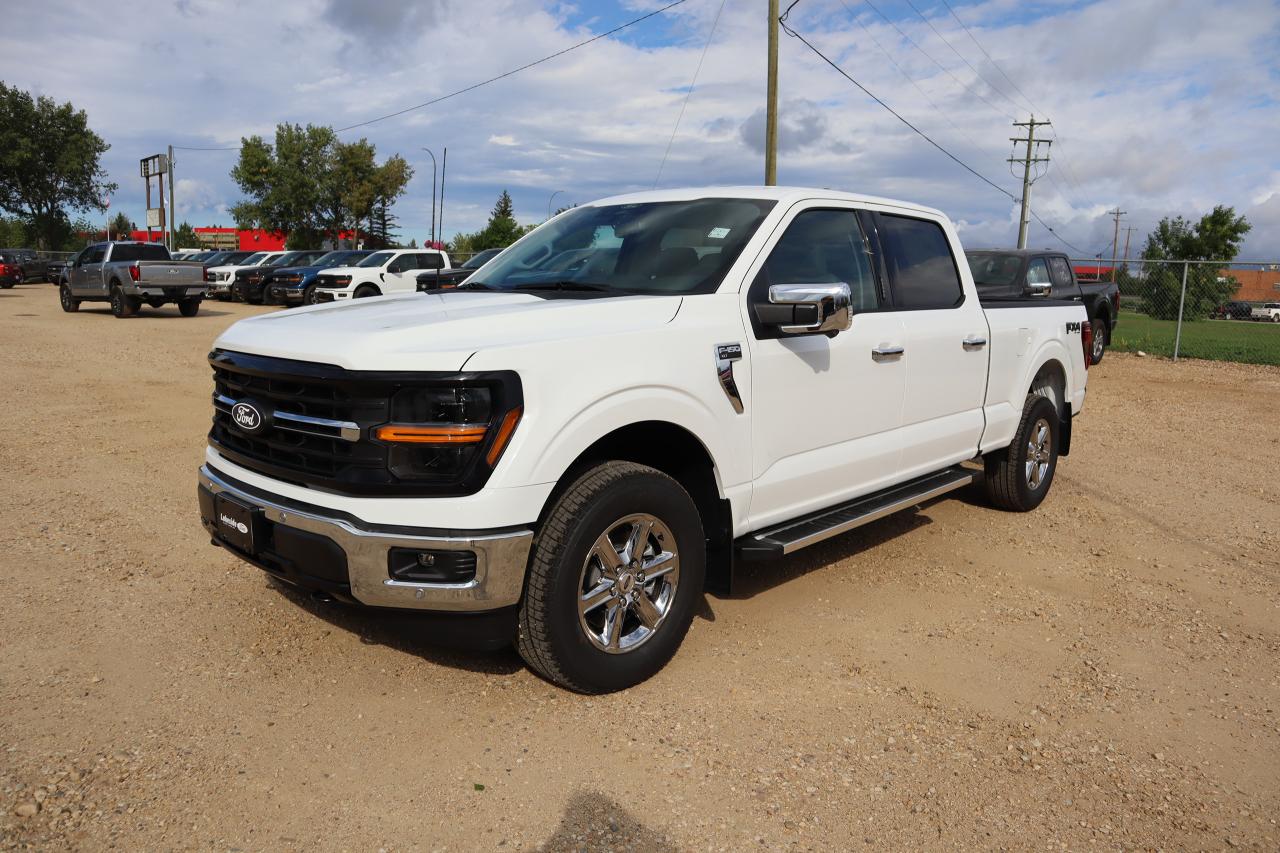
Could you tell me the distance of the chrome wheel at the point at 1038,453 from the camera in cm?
628

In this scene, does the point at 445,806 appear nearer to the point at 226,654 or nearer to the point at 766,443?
the point at 226,654

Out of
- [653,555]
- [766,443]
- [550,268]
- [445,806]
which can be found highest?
[550,268]

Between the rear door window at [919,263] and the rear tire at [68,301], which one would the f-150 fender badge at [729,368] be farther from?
the rear tire at [68,301]

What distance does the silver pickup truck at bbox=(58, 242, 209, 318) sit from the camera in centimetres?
2145

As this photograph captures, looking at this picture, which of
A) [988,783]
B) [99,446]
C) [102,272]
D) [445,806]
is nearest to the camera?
[445,806]

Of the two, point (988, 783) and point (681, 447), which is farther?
point (681, 447)

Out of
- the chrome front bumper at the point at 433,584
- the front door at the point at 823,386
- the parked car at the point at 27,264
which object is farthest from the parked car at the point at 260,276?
the chrome front bumper at the point at 433,584

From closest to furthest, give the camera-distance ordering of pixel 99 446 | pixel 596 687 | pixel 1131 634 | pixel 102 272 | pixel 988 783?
1. pixel 988 783
2. pixel 596 687
3. pixel 1131 634
4. pixel 99 446
5. pixel 102 272

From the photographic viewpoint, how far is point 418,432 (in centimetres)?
298

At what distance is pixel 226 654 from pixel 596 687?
1.59 m

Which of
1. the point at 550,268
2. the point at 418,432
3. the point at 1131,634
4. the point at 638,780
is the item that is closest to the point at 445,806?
the point at 638,780

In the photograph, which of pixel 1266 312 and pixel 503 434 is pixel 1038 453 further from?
pixel 1266 312

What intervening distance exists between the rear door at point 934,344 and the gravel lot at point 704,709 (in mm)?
718

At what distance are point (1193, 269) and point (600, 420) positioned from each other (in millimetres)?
35244
